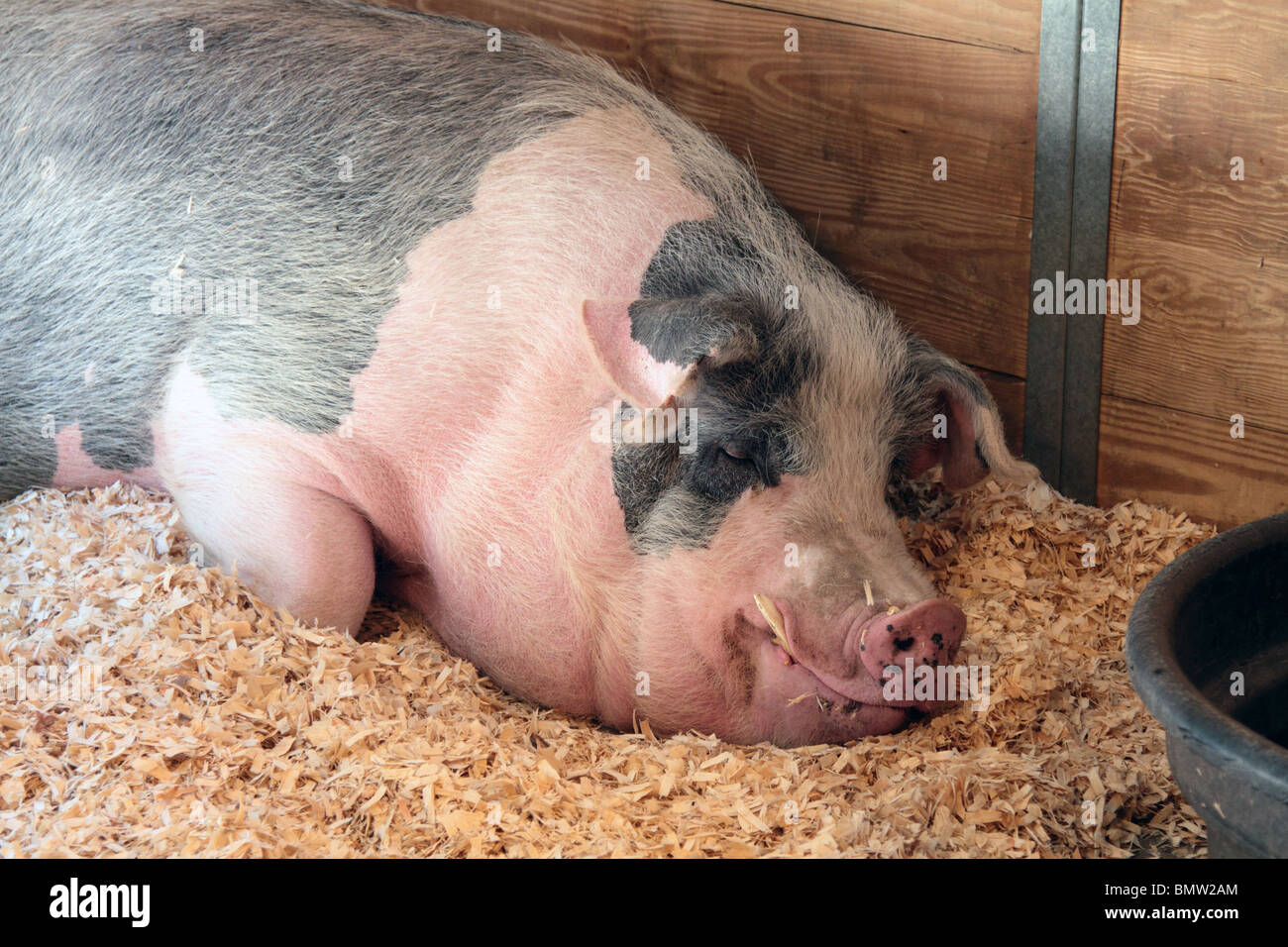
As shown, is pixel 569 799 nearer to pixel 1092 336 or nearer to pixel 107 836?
pixel 107 836

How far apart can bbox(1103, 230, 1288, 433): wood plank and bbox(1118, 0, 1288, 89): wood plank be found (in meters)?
0.33

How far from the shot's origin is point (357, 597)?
2.62 meters

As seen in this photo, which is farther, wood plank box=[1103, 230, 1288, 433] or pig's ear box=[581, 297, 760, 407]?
wood plank box=[1103, 230, 1288, 433]

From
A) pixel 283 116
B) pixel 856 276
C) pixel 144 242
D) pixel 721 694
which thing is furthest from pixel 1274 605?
pixel 144 242

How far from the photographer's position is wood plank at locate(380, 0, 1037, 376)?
282 centimetres

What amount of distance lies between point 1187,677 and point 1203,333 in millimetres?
1099

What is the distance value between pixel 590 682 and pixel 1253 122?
1.56 metres

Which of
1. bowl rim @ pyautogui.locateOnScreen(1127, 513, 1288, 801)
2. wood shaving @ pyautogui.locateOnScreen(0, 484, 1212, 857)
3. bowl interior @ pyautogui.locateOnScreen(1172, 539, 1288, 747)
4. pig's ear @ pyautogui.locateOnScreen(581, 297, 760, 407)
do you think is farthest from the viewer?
pig's ear @ pyautogui.locateOnScreen(581, 297, 760, 407)

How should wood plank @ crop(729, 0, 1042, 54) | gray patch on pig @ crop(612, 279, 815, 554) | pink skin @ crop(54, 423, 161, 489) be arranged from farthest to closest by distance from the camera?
pink skin @ crop(54, 423, 161, 489) < wood plank @ crop(729, 0, 1042, 54) < gray patch on pig @ crop(612, 279, 815, 554)

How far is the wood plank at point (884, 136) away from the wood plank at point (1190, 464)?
0.87 ft

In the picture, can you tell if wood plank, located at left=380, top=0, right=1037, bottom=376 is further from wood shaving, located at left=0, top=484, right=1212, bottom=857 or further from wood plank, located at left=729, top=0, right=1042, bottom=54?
wood shaving, located at left=0, top=484, right=1212, bottom=857

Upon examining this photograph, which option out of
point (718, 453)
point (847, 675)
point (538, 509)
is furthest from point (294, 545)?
point (847, 675)

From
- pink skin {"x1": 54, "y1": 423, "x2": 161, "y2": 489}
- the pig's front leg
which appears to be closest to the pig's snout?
the pig's front leg

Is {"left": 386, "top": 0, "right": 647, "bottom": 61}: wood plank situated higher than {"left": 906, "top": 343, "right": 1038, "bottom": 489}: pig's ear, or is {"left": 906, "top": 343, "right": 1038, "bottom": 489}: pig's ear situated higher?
{"left": 386, "top": 0, "right": 647, "bottom": 61}: wood plank
